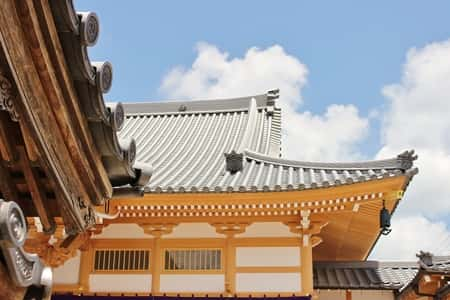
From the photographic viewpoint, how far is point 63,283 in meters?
9.90

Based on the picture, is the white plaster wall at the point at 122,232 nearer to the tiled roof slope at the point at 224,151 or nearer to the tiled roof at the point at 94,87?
the tiled roof slope at the point at 224,151

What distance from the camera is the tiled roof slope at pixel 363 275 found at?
10.6m

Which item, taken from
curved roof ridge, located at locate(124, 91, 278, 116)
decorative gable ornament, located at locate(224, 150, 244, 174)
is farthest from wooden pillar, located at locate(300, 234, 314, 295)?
curved roof ridge, located at locate(124, 91, 278, 116)

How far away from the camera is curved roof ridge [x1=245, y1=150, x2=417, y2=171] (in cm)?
889

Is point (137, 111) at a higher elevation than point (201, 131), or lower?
higher

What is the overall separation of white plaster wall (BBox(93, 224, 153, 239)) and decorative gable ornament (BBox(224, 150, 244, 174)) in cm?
206

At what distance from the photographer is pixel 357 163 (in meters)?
A: 10.0

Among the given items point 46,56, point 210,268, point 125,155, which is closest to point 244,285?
point 210,268

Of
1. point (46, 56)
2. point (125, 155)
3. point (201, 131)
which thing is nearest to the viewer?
point (46, 56)

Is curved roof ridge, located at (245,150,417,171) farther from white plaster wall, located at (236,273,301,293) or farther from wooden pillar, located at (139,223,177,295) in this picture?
wooden pillar, located at (139,223,177,295)

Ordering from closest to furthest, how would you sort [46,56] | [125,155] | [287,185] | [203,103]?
[46,56], [125,155], [287,185], [203,103]

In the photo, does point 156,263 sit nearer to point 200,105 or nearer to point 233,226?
point 233,226

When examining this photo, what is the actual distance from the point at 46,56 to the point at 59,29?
0.49 ft

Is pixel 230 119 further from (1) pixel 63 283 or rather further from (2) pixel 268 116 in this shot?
(1) pixel 63 283
